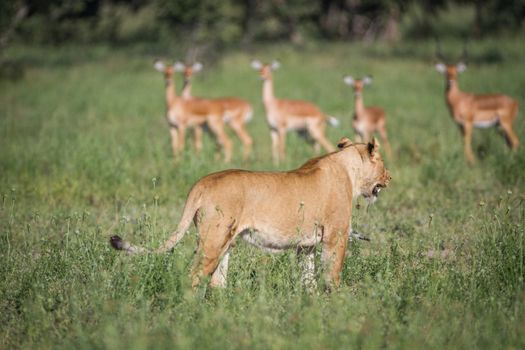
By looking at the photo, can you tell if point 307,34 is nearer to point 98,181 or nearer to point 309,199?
point 98,181

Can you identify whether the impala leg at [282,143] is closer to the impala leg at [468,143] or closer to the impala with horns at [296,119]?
the impala with horns at [296,119]

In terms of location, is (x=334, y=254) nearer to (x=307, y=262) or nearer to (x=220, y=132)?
(x=307, y=262)

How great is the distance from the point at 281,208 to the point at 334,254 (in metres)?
0.55

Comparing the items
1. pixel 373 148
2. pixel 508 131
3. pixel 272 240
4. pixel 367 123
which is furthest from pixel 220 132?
pixel 272 240

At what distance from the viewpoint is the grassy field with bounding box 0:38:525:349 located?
4.73 meters

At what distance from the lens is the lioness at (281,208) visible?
207 inches

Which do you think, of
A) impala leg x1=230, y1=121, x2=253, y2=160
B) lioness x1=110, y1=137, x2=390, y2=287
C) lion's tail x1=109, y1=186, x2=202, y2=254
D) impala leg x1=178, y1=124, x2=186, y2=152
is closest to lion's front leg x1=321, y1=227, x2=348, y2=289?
lioness x1=110, y1=137, x2=390, y2=287

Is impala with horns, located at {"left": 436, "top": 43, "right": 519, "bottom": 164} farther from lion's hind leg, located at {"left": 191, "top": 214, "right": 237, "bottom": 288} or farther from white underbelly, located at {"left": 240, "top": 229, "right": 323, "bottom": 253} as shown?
lion's hind leg, located at {"left": 191, "top": 214, "right": 237, "bottom": 288}

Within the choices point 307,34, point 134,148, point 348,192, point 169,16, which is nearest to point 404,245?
point 348,192

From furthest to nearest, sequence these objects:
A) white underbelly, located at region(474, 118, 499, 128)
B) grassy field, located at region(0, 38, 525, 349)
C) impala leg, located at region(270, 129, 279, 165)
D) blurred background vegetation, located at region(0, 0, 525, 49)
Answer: blurred background vegetation, located at region(0, 0, 525, 49), white underbelly, located at region(474, 118, 499, 128), impala leg, located at region(270, 129, 279, 165), grassy field, located at region(0, 38, 525, 349)

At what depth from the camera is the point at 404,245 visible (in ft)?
22.9

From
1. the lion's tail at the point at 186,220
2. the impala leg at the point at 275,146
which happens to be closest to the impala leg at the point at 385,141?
the impala leg at the point at 275,146

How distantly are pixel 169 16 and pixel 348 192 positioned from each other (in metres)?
21.4

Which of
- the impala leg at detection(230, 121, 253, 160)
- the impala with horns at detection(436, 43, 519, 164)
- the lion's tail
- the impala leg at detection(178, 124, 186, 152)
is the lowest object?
the impala leg at detection(230, 121, 253, 160)
